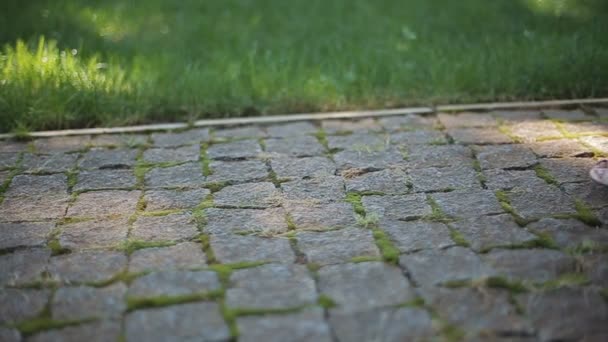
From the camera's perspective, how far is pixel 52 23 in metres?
5.56

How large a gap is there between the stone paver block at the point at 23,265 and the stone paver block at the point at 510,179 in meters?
2.07

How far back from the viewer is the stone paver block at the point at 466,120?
13.5ft

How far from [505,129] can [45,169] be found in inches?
106

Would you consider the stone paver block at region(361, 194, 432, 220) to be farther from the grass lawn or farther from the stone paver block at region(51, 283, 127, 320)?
the grass lawn

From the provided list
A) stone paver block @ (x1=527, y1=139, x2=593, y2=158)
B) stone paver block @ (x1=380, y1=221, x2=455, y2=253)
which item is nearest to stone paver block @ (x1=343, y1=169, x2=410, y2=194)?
stone paver block @ (x1=380, y1=221, x2=455, y2=253)

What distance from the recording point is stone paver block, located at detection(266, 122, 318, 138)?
4.02m

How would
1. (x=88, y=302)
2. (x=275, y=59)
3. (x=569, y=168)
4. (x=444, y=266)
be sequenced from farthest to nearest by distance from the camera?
(x=275, y=59) → (x=569, y=168) → (x=444, y=266) → (x=88, y=302)

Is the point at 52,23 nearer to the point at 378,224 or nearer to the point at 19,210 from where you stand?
the point at 19,210

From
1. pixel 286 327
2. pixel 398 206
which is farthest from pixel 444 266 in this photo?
pixel 286 327

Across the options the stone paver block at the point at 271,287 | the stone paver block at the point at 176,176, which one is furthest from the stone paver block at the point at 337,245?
the stone paver block at the point at 176,176

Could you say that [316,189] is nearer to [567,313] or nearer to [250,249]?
[250,249]

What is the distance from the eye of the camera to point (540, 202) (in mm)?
3002

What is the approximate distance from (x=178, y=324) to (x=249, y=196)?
3.53ft

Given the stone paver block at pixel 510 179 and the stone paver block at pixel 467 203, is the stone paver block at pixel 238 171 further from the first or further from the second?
the stone paver block at pixel 510 179
